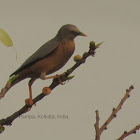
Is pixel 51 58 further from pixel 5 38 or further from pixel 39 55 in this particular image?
pixel 5 38

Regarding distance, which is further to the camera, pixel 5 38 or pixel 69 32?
pixel 69 32

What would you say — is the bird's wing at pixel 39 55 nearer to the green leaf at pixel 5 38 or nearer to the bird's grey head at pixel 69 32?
the bird's grey head at pixel 69 32

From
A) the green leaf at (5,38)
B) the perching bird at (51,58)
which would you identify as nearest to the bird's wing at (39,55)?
the perching bird at (51,58)

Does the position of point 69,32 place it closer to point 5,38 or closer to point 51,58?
point 51,58

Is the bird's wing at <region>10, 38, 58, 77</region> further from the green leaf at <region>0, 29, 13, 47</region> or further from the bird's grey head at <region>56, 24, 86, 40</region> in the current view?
the green leaf at <region>0, 29, 13, 47</region>

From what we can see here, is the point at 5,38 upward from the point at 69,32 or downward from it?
downward

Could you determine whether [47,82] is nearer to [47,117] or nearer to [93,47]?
[47,117]

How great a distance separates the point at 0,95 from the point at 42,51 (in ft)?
0.58

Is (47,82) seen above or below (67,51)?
above

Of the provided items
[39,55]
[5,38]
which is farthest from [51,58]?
[5,38]

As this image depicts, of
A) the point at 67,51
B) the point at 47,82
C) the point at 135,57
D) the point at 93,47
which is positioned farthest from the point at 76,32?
the point at 135,57

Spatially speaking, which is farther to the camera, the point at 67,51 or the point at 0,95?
the point at 67,51

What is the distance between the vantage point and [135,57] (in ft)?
3.23

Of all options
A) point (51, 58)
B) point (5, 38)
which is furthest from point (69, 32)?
point (5, 38)
